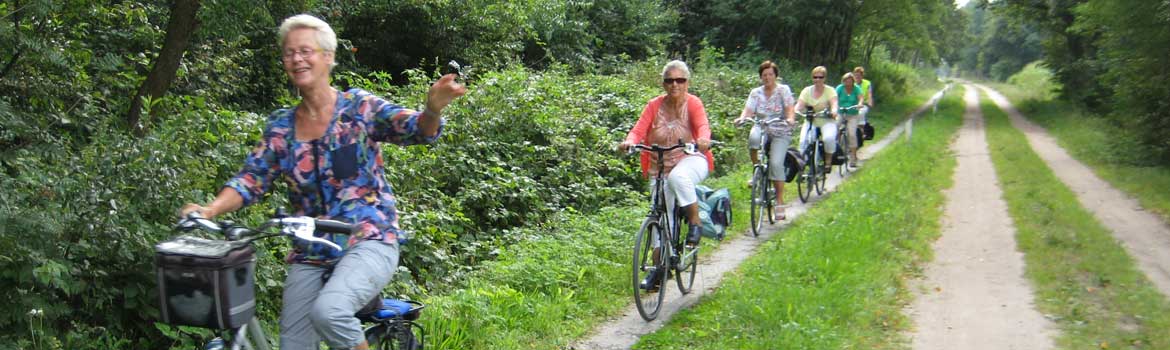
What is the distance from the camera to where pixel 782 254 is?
8.44m

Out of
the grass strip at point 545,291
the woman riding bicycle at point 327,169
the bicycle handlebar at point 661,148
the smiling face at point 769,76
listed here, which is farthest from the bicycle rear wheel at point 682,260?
the woman riding bicycle at point 327,169

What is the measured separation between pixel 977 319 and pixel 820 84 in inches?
241

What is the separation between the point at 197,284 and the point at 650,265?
14.4ft

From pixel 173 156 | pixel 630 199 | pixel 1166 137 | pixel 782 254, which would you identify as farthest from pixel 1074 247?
pixel 1166 137

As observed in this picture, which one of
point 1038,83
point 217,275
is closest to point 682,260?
point 217,275

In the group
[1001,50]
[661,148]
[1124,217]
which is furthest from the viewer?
[1001,50]

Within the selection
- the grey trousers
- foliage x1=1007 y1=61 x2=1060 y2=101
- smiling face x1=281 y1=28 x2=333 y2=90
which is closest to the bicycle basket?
the grey trousers

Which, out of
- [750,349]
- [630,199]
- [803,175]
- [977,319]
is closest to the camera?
[750,349]

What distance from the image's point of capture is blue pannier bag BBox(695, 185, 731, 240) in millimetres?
7469

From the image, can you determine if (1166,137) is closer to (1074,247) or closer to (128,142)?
(1074,247)

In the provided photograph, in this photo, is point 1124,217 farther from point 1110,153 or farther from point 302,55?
point 302,55

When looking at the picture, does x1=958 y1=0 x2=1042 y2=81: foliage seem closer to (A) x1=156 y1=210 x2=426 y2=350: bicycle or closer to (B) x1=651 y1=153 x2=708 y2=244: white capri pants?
(B) x1=651 y1=153 x2=708 y2=244: white capri pants

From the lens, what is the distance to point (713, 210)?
776 cm

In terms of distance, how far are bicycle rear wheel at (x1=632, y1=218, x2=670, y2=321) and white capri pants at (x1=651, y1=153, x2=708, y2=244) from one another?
68 mm
